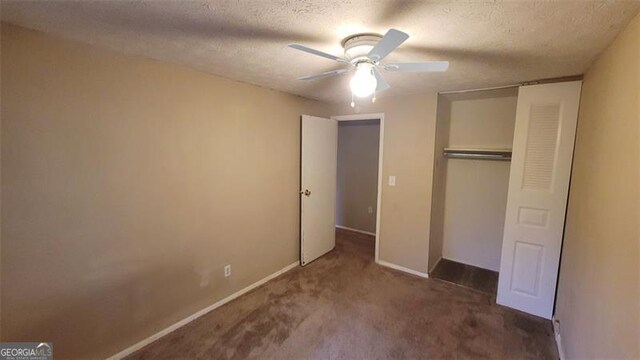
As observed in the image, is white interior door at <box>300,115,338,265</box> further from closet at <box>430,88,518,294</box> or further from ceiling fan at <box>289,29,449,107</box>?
ceiling fan at <box>289,29,449,107</box>

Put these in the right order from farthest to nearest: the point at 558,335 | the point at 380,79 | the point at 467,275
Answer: the point at 467,275 < the point at 558,335 < the point at 380,79

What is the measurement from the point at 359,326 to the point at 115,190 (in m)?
2.15

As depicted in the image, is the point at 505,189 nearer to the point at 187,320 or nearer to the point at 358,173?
the point at 358,173

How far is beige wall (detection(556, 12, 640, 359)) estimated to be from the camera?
41.3 inches

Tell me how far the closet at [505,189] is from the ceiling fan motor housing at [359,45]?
1.76m

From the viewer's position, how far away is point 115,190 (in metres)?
1.76

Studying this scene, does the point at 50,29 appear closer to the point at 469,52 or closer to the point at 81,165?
the point at 81,165

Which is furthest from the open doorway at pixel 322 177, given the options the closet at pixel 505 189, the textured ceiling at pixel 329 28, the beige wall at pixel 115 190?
the textured ceiling at pixel 329 28

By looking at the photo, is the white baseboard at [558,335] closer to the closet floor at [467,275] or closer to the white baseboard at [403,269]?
the closet floor at [467,275]

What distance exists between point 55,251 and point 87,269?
8.4 inches

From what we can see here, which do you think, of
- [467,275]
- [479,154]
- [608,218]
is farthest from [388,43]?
[467,275]

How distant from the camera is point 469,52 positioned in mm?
1632

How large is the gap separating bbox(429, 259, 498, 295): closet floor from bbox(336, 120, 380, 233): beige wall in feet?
4.75

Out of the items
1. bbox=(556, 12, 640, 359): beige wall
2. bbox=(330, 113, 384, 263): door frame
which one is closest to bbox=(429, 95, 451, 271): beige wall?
bbox=(330, 113, 384, 263): door frame
